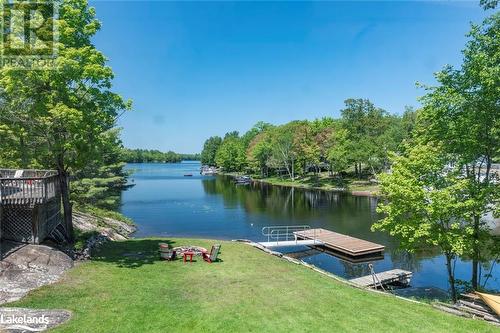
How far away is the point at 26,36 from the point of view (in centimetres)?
1595

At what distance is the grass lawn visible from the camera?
10.9 meters

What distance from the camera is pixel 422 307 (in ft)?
46.3

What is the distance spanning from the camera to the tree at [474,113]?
15.4 meters

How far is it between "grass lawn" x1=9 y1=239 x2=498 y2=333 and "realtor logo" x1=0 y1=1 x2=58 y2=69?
885 cm

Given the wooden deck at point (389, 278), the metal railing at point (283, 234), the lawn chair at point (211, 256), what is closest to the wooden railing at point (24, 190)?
the lawn chair at point (211, 256)

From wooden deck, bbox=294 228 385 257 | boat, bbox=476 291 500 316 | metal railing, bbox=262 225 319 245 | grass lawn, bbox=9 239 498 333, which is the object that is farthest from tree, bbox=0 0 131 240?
wooden deck, bbox=294 228 385 257

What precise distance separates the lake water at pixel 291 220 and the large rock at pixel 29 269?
1764 centimetres

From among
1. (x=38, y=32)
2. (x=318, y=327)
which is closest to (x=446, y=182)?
(x=318, y=327)

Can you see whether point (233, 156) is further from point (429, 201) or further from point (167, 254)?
point (429, 201)

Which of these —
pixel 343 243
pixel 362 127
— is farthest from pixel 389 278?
pixel 362 127

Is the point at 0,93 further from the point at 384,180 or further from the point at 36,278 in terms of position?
the point at 384,180

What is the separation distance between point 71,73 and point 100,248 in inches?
363

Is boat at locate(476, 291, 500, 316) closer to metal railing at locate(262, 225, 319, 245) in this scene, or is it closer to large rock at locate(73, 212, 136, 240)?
metal railing at locate(262, 225, 319, 245)

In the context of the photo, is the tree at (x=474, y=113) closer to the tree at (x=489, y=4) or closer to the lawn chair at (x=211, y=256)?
the tree at (x=489, y=4)
